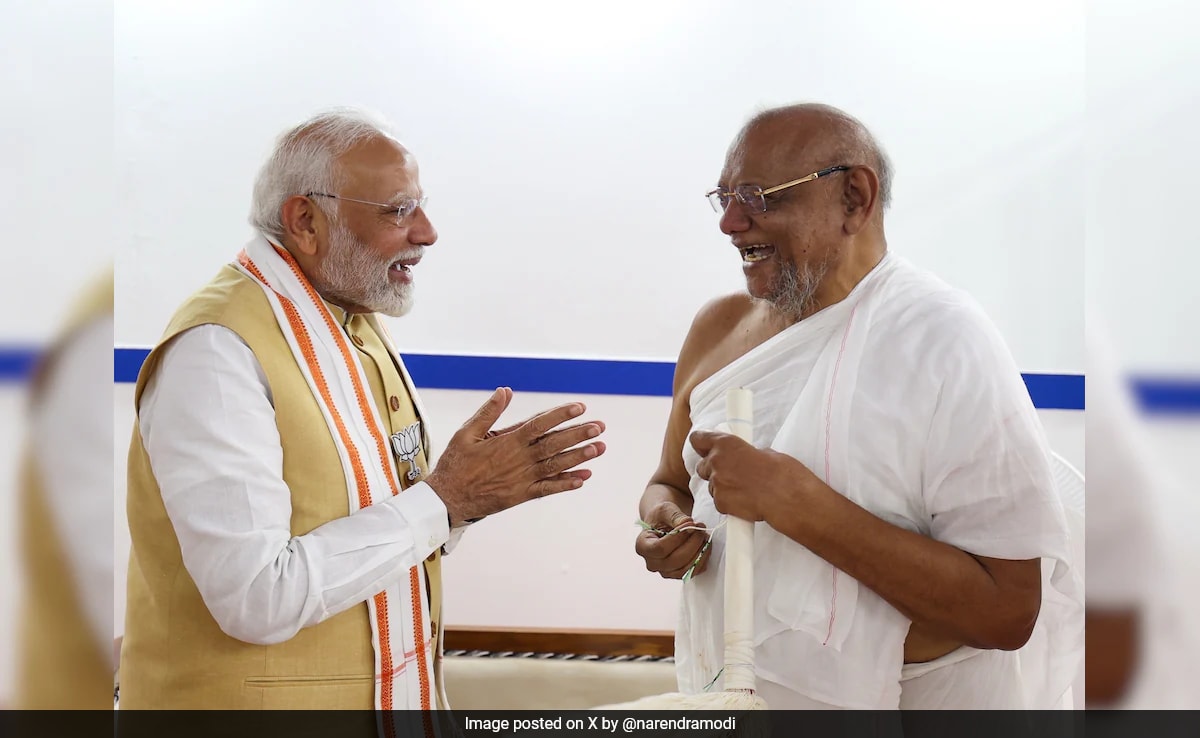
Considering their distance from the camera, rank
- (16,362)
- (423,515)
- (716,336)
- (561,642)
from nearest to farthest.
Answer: (16,362) → (423,515) → (716,336) → (561,642)

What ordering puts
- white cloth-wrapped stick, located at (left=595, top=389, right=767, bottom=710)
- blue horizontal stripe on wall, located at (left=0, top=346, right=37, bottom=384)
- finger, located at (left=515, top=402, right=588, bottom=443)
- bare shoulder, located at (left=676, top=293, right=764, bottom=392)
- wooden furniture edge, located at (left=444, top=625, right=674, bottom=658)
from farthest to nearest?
1. wooden furniture edge, located at (left=444, top=625, right=674, bottom=658)
2. bare shoulder, located at (left=676, top=293, right=764, bottom=392)
3. finger, located at (left=515, top=402, right=588, bottom=443)
4. white cloth-wrapped stick, located at (left=595, top=389, right=767, bottom=710)
5. blue horizontal stripe on wall, located at (left=0, top=346, right=37, bottom=384)

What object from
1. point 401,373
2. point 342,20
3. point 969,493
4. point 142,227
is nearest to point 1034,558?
point 969,493

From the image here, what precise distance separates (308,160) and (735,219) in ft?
2.34

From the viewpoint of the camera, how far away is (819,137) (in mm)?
1594

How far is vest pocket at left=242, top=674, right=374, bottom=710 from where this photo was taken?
1.38 m

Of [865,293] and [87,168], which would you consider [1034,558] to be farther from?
[87,168]

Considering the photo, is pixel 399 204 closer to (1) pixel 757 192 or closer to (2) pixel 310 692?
(1) pixel 757 192

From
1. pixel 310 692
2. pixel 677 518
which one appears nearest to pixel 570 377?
pixel 677 518

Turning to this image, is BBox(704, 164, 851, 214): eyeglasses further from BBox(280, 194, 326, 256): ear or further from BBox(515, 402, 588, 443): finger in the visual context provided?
BBox(280, 194, 326, 256): ear

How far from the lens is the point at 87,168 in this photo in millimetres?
543

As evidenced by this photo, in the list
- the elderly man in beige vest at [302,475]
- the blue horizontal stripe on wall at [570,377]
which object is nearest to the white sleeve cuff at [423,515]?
the elderly man in beige vest at [302,475]

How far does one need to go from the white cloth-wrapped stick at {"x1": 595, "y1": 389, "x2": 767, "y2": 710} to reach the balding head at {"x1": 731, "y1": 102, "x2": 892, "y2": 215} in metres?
0.46

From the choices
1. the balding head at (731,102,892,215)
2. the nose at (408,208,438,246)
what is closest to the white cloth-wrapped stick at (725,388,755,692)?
the balding head at (731,102,892,215)

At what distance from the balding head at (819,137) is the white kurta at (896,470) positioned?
231mm
